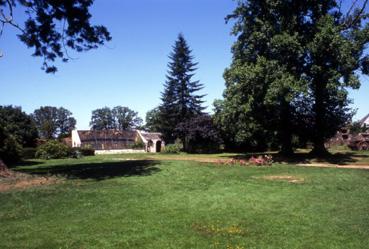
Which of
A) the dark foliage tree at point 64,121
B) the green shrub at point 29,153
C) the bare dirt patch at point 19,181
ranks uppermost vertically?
the dark foliage tree at point 64,121

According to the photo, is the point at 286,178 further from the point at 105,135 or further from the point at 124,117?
the point at 124,117

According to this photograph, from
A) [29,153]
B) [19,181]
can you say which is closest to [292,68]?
[19,181]

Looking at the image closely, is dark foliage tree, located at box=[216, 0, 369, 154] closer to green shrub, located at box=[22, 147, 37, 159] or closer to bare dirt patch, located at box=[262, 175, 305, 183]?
bare dirt patch, located at box=[262, 175, 305, 183]

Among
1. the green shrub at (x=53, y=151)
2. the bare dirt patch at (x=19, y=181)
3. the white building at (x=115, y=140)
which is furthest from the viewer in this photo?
the white building at (x=115, y=140)

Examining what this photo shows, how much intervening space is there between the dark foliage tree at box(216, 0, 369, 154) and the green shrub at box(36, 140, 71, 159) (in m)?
20.9

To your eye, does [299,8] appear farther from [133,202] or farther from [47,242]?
[47,242]

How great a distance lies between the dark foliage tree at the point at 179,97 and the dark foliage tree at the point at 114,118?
89.0 meters

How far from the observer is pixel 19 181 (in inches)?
704

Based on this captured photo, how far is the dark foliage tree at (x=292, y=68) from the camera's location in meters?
28.8

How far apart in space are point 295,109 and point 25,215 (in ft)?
Answer: 93.6

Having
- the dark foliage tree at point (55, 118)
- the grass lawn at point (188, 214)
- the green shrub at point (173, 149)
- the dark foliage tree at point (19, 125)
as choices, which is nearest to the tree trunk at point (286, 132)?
the grass lawn at point (188, 214)

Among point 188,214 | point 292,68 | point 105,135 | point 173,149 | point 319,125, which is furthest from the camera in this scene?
point 105,135

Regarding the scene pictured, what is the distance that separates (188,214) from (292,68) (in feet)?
72.4

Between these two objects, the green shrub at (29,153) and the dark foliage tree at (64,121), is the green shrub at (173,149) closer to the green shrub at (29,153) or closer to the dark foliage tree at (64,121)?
the green shrub at (29,153)
